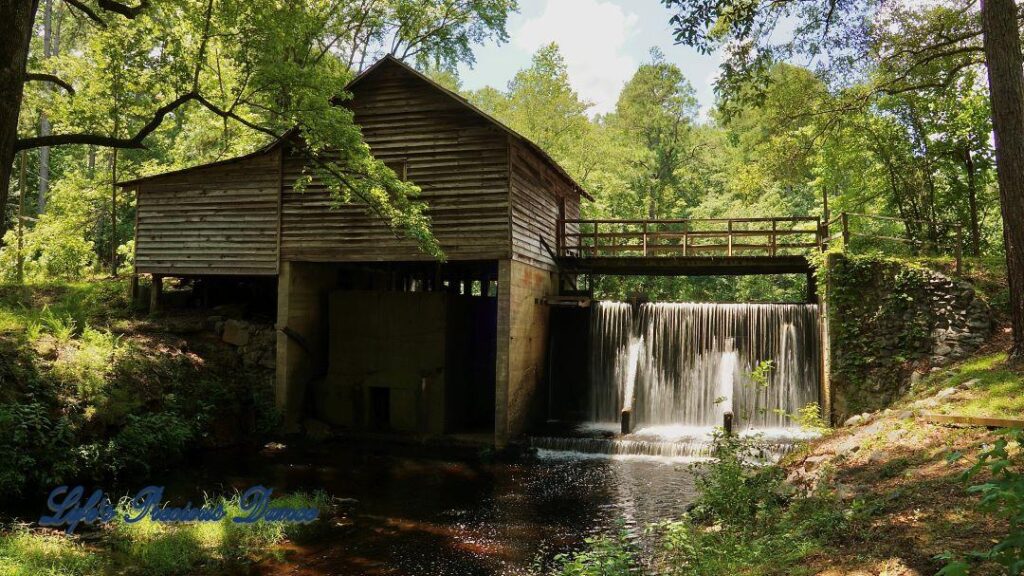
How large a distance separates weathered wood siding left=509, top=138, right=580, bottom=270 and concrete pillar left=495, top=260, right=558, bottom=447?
0.45 meters

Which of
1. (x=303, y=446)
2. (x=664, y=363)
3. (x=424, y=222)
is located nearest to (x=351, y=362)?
(x=303, y=446)

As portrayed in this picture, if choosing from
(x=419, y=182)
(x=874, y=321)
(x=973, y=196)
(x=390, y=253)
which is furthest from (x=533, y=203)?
(x=973, y=196)

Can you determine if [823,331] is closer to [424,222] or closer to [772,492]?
[772,492]

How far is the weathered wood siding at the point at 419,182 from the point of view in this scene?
45.3ft

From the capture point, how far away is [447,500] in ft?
33.3

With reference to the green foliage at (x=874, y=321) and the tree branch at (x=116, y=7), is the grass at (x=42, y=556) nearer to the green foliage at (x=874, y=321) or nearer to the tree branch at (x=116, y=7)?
the tree branch at (x=116, y=7)

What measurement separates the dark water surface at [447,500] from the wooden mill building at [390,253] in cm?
164

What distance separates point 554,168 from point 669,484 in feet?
28.1

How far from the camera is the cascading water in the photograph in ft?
49.2

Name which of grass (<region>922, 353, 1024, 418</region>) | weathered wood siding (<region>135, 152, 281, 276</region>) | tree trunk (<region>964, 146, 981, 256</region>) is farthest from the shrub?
tree trunk (<region>964, 146, 981, 256</region>)

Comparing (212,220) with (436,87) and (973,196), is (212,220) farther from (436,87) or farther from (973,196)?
(973,196)

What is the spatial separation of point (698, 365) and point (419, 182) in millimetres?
8185

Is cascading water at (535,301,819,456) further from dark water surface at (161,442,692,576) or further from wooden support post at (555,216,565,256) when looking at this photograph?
dark water surface at (161,442,692,576)

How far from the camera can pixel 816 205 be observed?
2745cm
